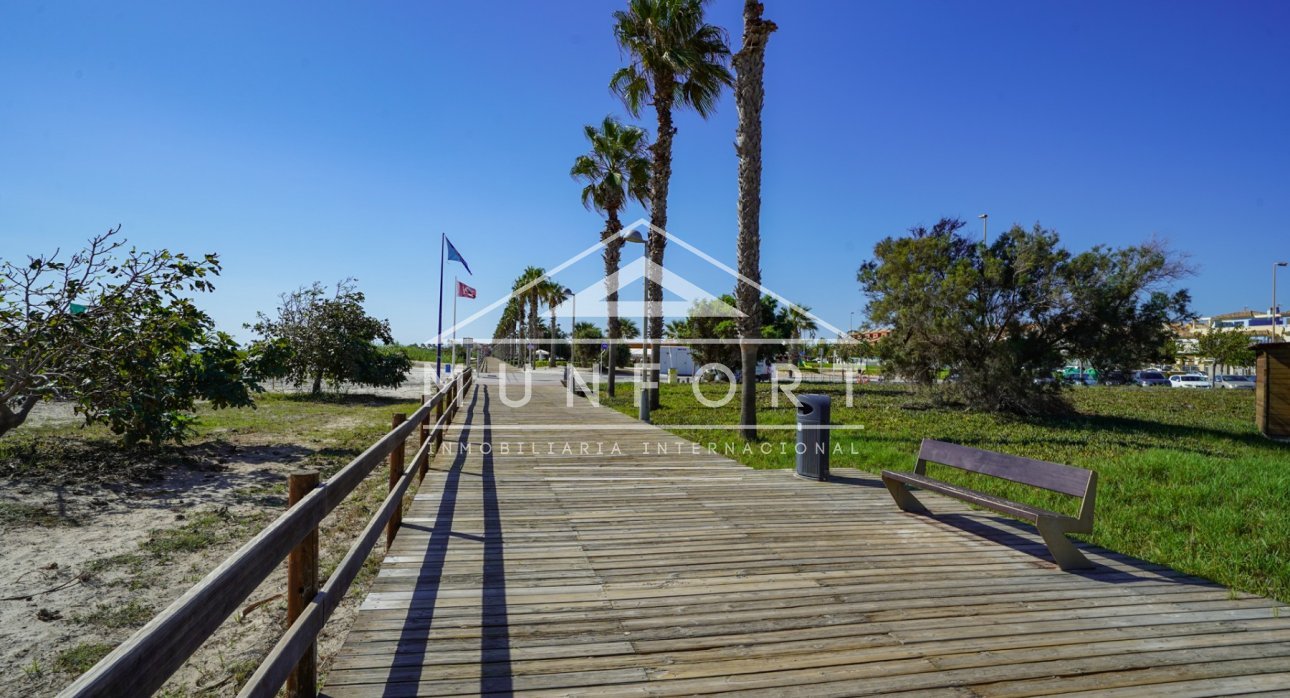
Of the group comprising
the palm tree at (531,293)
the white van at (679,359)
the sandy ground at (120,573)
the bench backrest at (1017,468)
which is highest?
the palm tree at (531,293)

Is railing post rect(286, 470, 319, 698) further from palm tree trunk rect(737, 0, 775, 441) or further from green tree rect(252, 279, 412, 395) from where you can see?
green tree rect(252, 279, 412, 395)

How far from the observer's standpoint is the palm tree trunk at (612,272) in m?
25.3

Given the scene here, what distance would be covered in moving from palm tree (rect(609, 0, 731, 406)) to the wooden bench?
42.5 ft

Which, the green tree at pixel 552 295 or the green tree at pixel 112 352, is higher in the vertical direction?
the green tree at pixel 552 295

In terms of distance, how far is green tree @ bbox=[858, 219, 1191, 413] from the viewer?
1911cm

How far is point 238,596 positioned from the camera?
87.0 inches

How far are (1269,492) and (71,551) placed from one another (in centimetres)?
1339

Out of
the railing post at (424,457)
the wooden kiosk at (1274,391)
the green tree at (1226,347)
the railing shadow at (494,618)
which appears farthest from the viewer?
the green tree at (1226,347)

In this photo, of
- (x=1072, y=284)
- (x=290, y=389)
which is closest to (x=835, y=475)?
(x=1072, y=284)

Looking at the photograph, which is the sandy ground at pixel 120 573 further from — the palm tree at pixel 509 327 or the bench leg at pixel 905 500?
the palm tree at pixel 509 327

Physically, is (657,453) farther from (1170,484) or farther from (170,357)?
(170,357)

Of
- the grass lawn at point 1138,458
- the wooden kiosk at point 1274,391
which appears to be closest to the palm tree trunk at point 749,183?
the grass lawn at point 1138,458

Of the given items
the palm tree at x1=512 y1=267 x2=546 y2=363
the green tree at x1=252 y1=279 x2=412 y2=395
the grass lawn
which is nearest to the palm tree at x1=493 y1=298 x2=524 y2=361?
the palm tree at x1=512 y1=267 x2=546 y2=363

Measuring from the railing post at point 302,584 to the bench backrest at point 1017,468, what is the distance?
4638 mm
